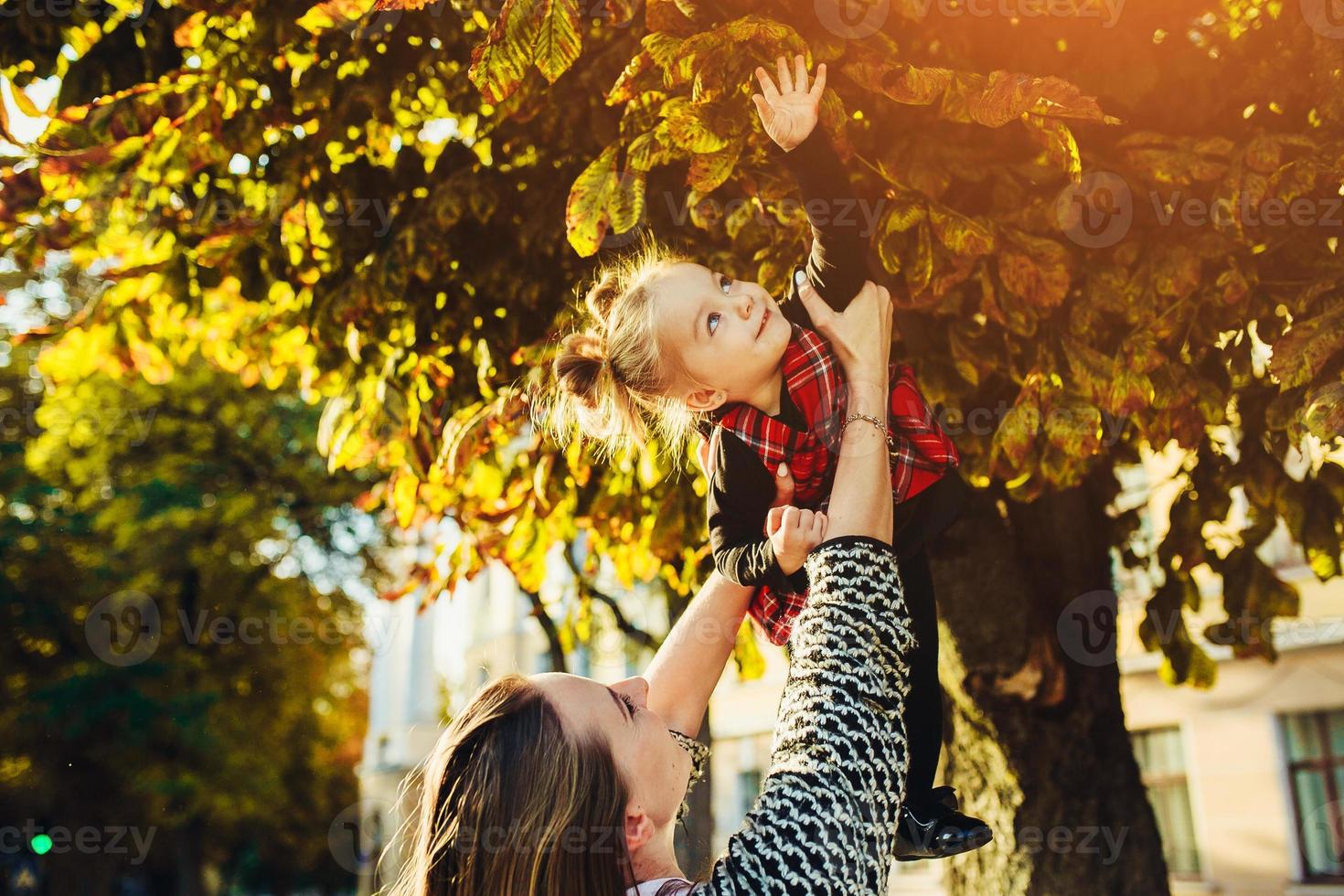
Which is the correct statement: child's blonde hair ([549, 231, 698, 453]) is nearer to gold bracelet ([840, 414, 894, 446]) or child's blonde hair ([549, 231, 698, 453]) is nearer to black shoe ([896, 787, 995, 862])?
gold bracelet ([840, 414, 894, 446])

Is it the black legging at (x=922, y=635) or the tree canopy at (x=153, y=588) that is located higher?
the tree canopy at (x=153, y=588)

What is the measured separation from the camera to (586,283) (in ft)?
14.9

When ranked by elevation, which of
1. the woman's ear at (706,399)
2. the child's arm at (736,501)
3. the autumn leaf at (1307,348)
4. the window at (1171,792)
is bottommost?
the window at (1171,792)

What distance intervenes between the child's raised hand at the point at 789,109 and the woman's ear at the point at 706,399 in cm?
50

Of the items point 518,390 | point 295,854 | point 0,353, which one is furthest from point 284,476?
point 295,854

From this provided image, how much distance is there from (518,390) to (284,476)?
52.9ft

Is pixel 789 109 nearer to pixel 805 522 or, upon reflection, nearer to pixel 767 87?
pixel 767 87

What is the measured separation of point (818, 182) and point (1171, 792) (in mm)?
12780

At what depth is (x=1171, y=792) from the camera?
1304 centimetres

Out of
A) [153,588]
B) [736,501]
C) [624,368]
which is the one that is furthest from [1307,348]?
[153,588]

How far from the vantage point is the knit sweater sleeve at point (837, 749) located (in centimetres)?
175

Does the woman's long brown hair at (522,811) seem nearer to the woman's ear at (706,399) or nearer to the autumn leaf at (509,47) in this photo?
the woman's ear at (706,399)

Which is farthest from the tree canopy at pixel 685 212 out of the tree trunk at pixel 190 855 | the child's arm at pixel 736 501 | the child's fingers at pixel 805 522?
the tree trunk at pixel 190 855

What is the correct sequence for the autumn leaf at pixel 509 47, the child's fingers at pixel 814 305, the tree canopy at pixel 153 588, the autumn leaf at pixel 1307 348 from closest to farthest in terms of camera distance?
1. the child's fingers at pixel 814 305
2. the autumn leaf at pixel 509 47
3. the autumn leaf at pixel 1307 348
4. the tree canopy at pixel 153 588
